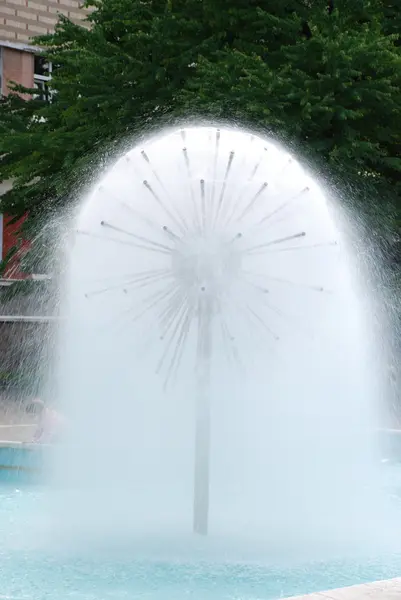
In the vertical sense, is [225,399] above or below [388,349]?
below

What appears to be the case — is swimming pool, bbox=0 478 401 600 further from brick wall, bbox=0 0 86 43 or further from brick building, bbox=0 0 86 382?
brick wall, bbox=0 0 86 43

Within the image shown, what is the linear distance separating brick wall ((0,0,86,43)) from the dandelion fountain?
65.9 ft

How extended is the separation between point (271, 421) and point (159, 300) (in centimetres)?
150

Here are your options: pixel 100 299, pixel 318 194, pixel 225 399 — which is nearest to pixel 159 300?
pixel 100 299

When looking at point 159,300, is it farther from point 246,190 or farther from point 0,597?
Result: point 0,597

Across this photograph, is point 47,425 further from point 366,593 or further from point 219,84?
point 219,84

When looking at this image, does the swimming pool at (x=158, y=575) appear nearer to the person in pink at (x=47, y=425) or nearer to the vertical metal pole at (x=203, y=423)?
the vertical metal pole at (x=203, y=423)

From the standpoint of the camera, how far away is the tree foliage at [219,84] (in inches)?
733

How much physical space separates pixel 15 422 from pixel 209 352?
9.52 meters

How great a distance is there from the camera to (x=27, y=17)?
2814cm

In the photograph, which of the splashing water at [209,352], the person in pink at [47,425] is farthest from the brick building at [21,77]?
the splashing water at [209,352]

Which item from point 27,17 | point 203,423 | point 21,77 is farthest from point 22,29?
point 203,423

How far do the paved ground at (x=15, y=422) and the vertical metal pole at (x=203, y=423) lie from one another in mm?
5978

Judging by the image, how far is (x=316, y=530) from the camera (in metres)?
8.86
